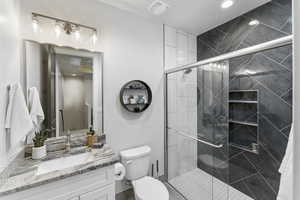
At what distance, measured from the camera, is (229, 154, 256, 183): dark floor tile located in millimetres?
1896

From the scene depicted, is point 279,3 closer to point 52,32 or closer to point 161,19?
point 161,19

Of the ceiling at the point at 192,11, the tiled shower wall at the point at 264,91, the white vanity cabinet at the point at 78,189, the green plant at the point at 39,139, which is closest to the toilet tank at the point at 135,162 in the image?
the white vanity cabinet at the point at 78,189

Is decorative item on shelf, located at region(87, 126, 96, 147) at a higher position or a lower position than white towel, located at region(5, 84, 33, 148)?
lower

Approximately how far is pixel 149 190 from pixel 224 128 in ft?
3.67

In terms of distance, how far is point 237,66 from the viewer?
204 centimetres

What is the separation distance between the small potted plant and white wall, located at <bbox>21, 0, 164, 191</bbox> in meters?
0.63

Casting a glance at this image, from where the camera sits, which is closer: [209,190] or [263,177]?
[263,177]

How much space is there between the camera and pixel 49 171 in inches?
43.9

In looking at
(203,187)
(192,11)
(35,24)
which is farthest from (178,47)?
(203,187)

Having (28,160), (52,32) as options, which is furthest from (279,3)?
(28,160)

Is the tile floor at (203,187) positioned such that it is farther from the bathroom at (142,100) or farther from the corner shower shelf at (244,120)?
the corner shower shelf at (244,120)

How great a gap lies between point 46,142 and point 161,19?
7.21 ft

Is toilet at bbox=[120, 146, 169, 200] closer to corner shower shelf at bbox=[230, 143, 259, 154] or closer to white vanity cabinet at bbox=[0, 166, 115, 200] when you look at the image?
white vanity cabinet at bbox=[0, 166, 115, 200]

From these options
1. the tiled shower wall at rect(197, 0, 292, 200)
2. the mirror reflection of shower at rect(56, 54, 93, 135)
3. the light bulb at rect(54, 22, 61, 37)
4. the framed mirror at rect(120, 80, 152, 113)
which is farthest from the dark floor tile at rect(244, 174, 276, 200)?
the light bulb at rect(54, 22, 61, 37)
